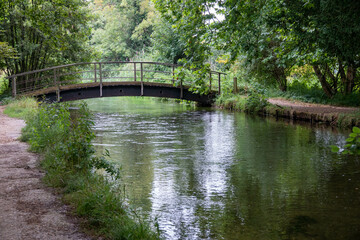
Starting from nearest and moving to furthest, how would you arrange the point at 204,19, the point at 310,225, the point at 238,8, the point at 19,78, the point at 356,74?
the point at 310,225
the point at 238,8
the point at 204,19
the point at 356,74
the point at 19,78

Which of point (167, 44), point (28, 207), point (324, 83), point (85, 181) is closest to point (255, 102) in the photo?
point (324, 83)

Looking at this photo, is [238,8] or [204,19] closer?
[238,8]

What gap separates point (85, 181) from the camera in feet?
18.3

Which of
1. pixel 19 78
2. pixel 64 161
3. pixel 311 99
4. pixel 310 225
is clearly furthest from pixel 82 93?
pixel 310 225

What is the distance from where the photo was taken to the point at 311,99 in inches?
744

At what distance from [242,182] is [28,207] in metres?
4.05

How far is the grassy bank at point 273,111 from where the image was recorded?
13.2m

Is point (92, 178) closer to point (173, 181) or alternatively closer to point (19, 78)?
point (173, 181)

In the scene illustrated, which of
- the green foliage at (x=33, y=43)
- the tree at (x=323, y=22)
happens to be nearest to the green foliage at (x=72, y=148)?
the tree at (x=323, y=22)

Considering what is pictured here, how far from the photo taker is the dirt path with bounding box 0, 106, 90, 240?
3.95 metres

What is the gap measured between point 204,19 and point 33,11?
4.23 m

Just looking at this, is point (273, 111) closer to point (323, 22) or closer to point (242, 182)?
point (323, 22)

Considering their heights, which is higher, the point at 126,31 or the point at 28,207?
the point at 126,31

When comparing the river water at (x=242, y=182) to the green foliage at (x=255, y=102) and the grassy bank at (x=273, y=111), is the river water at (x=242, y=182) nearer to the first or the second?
the grassy bank at (x=273, y=111)
